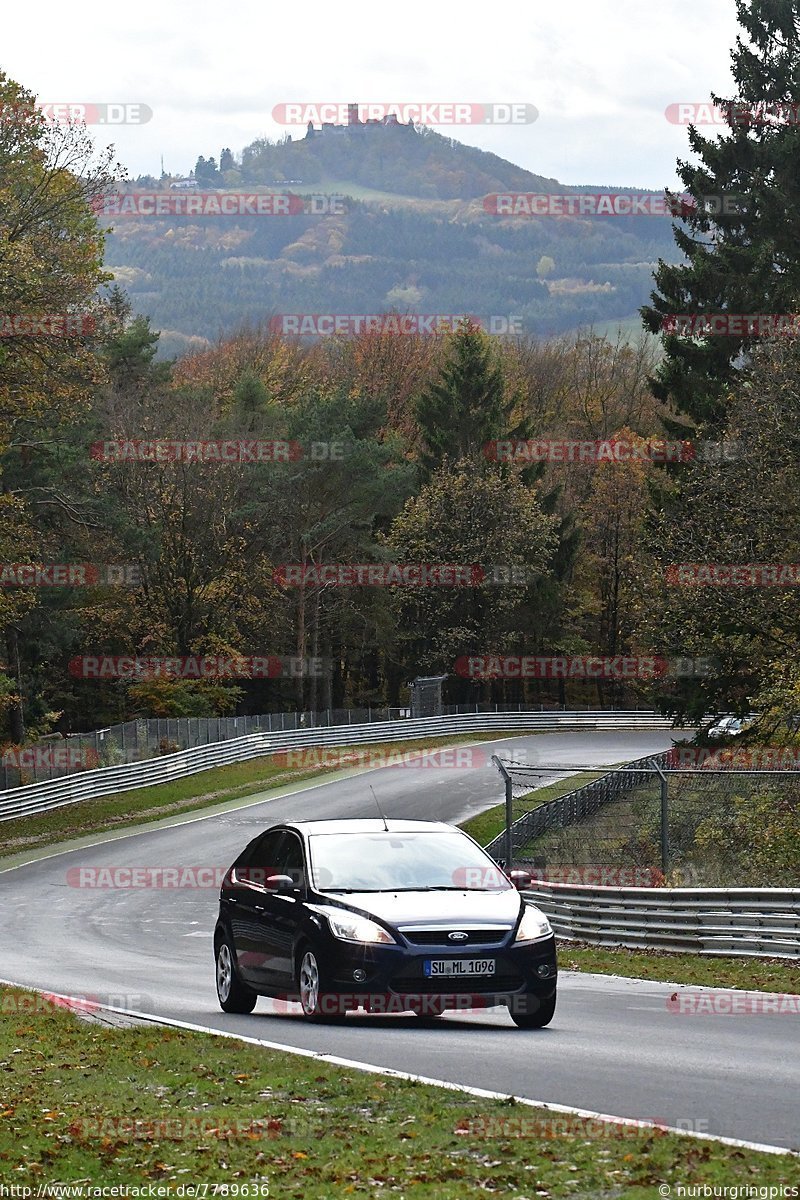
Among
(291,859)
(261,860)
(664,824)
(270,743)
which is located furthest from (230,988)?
(270,743)

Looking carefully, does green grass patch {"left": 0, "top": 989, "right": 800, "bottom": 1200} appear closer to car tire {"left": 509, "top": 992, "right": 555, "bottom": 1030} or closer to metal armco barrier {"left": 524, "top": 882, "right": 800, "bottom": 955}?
car tire {"left": 509, "top": 992, "right": 555, "bottom": 1030}

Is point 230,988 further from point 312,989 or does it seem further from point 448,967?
point 448,967

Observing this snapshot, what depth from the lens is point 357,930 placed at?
12.4m

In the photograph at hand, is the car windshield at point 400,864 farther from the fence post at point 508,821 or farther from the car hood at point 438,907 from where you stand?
the fence post at point 508,821

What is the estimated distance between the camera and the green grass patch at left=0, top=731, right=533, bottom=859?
4294 centimetres

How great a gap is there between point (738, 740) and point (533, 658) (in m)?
46.5

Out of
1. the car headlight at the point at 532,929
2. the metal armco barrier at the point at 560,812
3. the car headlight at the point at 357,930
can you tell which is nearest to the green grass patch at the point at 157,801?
the metal armco barrier at the point at 560,812

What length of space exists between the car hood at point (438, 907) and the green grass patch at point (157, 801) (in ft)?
93.9

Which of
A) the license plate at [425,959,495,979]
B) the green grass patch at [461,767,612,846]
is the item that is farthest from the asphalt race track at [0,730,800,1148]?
the green grass patch at [461,767,612,846]

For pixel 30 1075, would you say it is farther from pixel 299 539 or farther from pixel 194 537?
pixel 299 539

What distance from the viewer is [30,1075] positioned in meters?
10.3

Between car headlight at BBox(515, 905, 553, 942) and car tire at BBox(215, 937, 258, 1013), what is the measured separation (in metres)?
2.79

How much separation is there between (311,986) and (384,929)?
0.92 m

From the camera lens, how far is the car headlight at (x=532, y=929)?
12570mm
